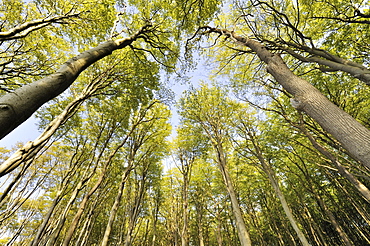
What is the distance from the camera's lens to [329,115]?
2.30 meters

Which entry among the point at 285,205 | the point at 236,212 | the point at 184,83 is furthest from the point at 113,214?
the point at 285,205

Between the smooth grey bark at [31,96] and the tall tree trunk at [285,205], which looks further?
the tall tree trunk at [285,205]

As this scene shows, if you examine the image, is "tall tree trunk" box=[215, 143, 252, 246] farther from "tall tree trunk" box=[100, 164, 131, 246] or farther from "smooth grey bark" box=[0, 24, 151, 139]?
"smooth grey bark" box=[0, 24, 151, 139]

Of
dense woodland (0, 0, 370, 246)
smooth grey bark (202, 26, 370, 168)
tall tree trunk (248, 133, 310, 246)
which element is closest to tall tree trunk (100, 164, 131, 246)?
dense woodland (0, 0, 370, 246)

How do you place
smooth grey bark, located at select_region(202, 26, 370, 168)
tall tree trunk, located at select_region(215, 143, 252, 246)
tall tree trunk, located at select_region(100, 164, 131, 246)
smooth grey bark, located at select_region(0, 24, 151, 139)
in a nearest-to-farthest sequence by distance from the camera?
1. smooth grey bark, located at select_region(0, 24, 151, 139)
2. smooth grey bark, located at select_region(202, 26, 370, 168)
3. tall tree trunk, located at select_region(215, 143, 252, 246)
4. tall tree trunk, located at select_region(100, 164, 131, 246)

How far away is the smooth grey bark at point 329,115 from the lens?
1933 mm

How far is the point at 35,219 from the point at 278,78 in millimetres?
23867

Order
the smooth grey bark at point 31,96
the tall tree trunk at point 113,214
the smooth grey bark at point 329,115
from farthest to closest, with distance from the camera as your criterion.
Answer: the tall tree trunk at point 113,214 → the smooth grey bark at point 329,115 → the smooth grey bark at point 31,96

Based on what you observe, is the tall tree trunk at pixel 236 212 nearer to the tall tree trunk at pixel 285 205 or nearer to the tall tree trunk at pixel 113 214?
the tall tree trunk at pixel 285 205

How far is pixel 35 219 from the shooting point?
623 inches

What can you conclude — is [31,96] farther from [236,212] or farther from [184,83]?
[236,212]

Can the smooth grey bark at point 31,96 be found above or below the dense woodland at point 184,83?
below

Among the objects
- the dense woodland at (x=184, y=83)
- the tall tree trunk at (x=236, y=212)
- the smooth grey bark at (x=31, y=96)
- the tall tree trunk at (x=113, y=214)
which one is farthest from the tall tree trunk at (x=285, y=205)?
the smooth grey bark at (x=31, y=96)

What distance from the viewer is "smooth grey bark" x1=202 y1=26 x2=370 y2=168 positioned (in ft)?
6.34
